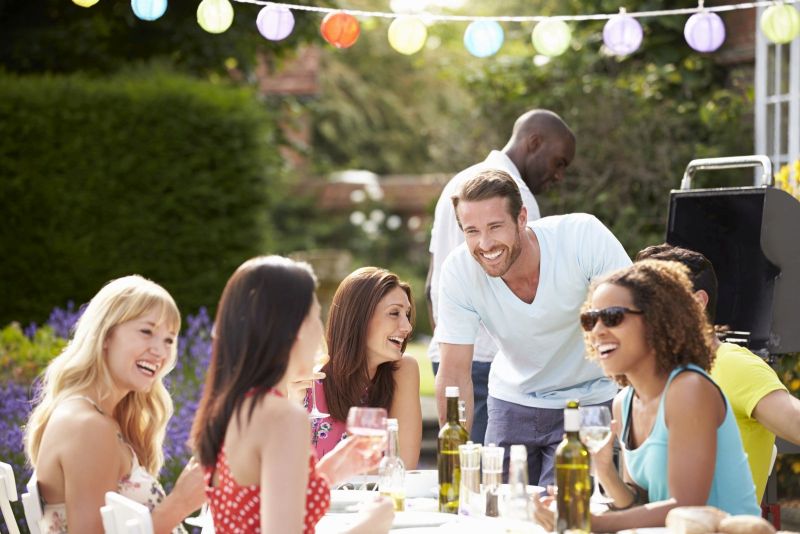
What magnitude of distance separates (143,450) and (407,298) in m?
1.26

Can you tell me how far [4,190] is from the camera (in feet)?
33.3

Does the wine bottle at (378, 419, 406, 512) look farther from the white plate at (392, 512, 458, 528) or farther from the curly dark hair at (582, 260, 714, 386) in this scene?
the curly dark hair at (582, 260, 714, 386)

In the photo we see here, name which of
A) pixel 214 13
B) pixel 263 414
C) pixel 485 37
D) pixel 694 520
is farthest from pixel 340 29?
pixel 694 520

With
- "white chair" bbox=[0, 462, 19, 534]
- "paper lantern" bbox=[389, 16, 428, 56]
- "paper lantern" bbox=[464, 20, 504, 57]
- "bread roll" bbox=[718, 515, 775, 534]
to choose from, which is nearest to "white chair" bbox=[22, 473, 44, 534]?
"white chair" bbox=[0, 462, 19, 534]

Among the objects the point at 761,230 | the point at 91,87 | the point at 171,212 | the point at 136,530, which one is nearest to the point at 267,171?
the point at 171,212

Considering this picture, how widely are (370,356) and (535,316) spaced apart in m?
0.59

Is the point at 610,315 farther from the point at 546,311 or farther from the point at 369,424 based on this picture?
the point at 546,311

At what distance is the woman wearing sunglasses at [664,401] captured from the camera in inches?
106

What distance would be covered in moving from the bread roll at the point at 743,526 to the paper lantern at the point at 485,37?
11.6 ft

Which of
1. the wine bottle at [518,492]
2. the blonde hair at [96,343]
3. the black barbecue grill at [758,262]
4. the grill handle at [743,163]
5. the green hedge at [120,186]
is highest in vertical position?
the green hedge at [120,186]

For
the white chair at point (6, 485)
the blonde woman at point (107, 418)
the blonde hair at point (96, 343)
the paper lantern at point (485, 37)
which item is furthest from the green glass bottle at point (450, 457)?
the paper lantern at point (485, 37)

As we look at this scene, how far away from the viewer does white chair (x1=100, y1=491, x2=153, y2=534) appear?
2.64 m

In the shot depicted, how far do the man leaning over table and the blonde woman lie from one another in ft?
4.91

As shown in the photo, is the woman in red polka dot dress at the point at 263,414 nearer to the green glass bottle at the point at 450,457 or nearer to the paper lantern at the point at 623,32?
the green glass bottle at the point at 450,457
